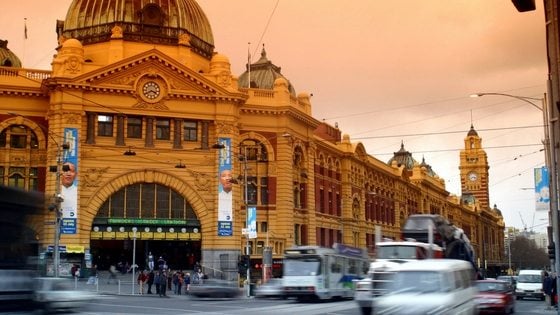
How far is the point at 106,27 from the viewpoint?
2625 inches

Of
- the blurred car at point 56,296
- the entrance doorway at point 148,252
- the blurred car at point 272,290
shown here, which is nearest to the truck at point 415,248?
the blurred car at point 272,290

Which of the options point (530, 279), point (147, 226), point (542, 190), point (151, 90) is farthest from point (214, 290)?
point (151, 90)

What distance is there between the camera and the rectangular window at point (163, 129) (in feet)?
199

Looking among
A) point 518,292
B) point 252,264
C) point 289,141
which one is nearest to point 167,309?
point 518,292

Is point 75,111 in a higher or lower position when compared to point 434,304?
higher

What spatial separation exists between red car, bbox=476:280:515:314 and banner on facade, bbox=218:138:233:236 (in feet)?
101

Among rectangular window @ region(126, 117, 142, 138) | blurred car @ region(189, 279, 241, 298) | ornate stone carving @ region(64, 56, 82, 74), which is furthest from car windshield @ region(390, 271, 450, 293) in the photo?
ornate stone carving @ region(64, 56, 82, 74)

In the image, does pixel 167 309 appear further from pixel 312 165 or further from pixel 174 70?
pixel 312 165

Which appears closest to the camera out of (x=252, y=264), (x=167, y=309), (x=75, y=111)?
(x=167, y=309)

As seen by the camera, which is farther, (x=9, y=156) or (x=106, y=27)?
(x=106, y=27)

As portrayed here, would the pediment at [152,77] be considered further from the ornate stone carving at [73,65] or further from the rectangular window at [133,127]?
the rectangular window at [133,127]

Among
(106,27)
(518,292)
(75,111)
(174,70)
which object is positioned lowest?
(518,292)

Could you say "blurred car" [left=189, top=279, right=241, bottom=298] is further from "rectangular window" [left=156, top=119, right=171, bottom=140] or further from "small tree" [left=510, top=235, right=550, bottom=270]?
"small tree" [left=510, top=235, right=550, bottom=270]

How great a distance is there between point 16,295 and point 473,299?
13078 mm
